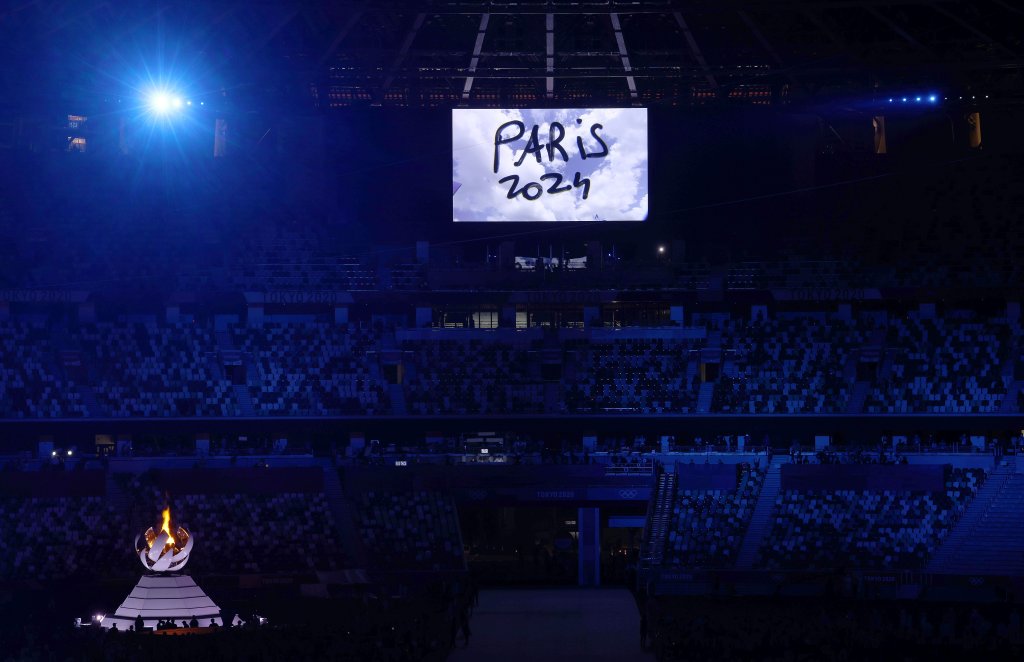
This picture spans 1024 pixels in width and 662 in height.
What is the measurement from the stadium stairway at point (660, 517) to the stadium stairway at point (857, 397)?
5.14m

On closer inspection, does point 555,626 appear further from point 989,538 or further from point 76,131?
point 76,131

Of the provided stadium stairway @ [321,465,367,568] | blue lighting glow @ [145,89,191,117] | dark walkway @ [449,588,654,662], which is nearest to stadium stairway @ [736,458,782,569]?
dark walkway @ [449,588,654,662]

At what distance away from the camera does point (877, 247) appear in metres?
38.1

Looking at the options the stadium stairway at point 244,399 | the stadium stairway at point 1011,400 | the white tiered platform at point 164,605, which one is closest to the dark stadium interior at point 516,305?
the stadium stairway at point 1011,400

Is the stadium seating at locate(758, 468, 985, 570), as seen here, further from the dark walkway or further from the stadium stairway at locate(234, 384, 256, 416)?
the stadium stairway at locate(234, 384, 256, 416)

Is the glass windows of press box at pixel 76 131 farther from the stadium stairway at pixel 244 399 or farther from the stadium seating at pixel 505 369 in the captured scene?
the stadium stairway at pixel 244 399

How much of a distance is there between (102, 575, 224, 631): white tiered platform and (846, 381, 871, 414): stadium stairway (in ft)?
57.4

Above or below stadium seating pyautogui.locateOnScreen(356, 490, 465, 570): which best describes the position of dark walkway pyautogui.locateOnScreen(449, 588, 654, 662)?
below

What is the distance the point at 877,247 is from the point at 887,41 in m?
6.86

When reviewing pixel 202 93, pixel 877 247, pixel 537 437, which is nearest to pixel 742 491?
pixel 537 437

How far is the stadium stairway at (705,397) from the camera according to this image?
36.3 meters

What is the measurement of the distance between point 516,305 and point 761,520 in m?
9.02

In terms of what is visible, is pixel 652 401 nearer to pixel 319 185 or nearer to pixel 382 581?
pixel 382 581

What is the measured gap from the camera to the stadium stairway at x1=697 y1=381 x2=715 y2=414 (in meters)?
36.3
